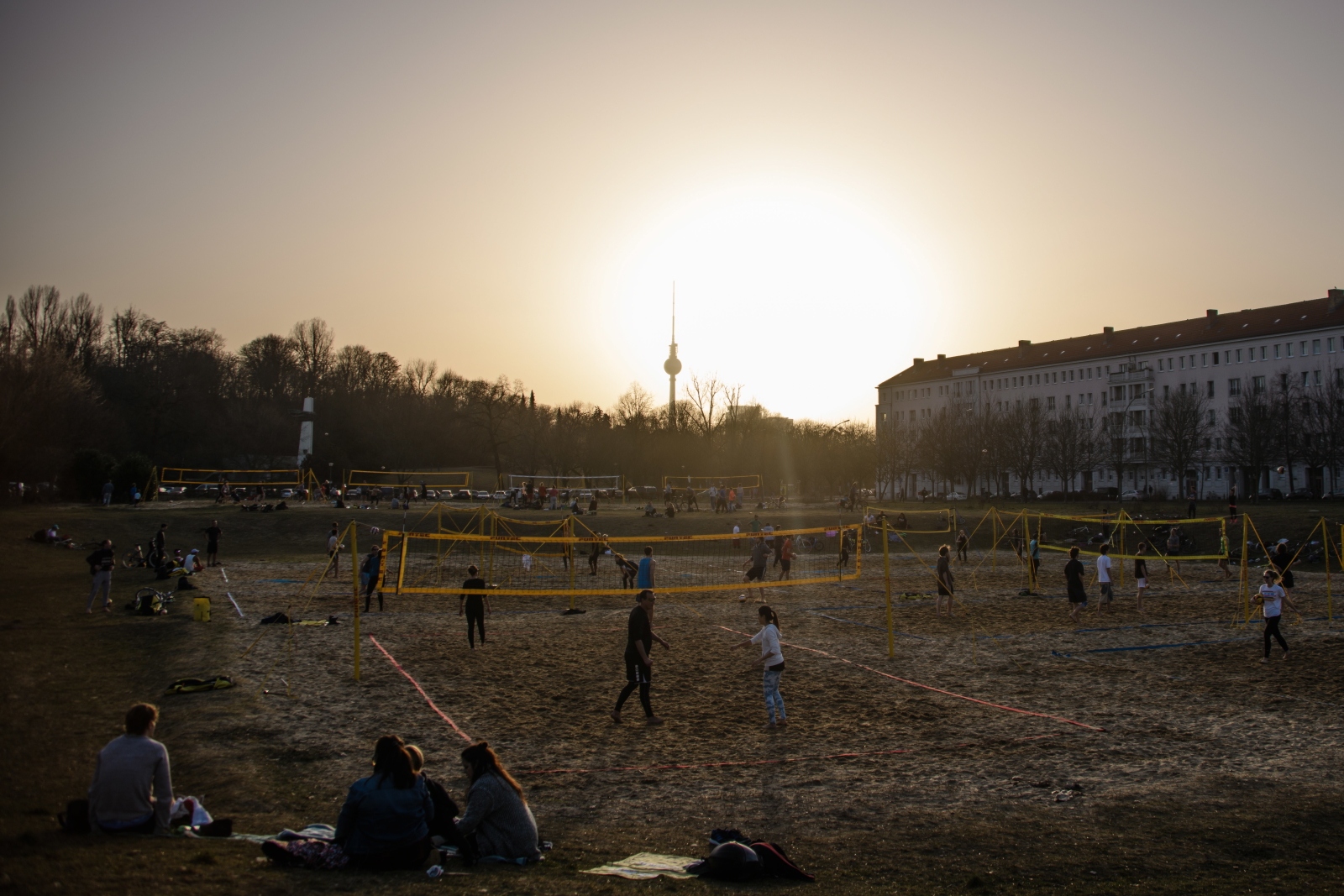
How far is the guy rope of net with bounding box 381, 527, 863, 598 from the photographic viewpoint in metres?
26.5

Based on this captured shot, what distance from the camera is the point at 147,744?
7094 mm

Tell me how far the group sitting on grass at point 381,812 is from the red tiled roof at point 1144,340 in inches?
3638

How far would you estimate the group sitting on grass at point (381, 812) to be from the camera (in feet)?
22.1

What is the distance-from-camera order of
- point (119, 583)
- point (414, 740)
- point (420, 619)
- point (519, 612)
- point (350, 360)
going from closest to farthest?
point (414, 740), point (420, 619), point (519, 612), point (119, 583), point (350, 360)

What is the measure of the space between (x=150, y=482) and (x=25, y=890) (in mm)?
52716

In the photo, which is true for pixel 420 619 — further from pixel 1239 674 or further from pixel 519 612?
pixel 1239 674

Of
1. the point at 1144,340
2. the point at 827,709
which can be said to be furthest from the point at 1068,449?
the point at 827,709

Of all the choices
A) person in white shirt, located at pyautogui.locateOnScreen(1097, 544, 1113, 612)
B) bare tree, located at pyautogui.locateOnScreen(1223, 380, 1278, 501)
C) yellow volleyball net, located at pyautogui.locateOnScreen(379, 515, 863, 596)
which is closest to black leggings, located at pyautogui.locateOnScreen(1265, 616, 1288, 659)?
person in white shirt, located at pyautogui.locateOnScreen(1097, 544, 1113, 612)

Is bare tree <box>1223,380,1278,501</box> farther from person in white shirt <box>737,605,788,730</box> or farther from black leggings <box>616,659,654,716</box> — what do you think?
black leggings <box>616,659,654,716</box>

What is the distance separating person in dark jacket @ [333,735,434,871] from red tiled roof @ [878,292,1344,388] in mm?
92888

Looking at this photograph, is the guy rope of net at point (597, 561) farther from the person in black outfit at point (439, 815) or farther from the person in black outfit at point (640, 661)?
the person in black outfit at point (439, 815)

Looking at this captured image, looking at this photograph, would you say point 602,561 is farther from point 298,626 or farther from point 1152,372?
point 1152,372

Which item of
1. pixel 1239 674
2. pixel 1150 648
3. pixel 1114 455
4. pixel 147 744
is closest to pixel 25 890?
pixel 147 744

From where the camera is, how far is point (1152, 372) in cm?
9325
